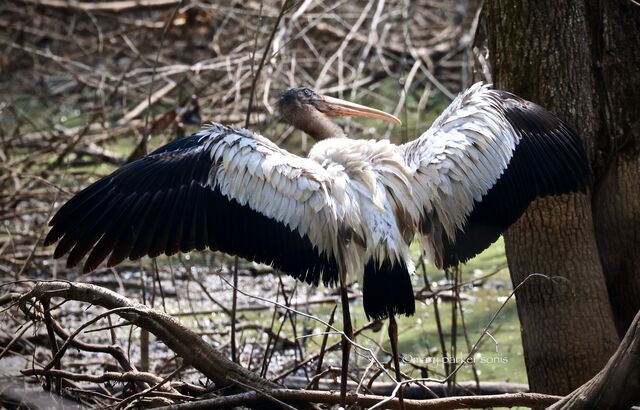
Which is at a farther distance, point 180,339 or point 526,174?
point 526,174

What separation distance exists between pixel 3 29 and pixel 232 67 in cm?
356

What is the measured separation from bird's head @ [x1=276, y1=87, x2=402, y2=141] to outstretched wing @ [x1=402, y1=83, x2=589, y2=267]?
0.92 meters

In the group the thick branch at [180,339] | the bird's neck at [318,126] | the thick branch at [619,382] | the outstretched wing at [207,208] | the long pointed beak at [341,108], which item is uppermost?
the long pointed beak at [341,108]

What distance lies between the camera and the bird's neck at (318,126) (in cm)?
530

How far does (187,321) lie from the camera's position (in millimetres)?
6875

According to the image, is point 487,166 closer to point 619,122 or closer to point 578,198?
point 578,198

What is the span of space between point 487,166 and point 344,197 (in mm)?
664

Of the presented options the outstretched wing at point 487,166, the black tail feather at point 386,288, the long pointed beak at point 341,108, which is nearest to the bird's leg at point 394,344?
the black tail feather at point 386,288

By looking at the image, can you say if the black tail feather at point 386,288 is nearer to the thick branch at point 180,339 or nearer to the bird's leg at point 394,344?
the bird's leg at point 394,344

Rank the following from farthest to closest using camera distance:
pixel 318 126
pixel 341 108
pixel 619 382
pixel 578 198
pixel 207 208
→ pixel 341 108, pixel 318 126, pixel 578 198, pixel 207 208, pixel 619 382

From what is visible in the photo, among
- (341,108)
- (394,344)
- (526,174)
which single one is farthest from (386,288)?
(341,108)

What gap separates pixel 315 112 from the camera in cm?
539

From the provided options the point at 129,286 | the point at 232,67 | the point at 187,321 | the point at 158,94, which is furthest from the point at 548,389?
the point at 158,94

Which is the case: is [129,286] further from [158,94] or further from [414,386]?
[414,386]
